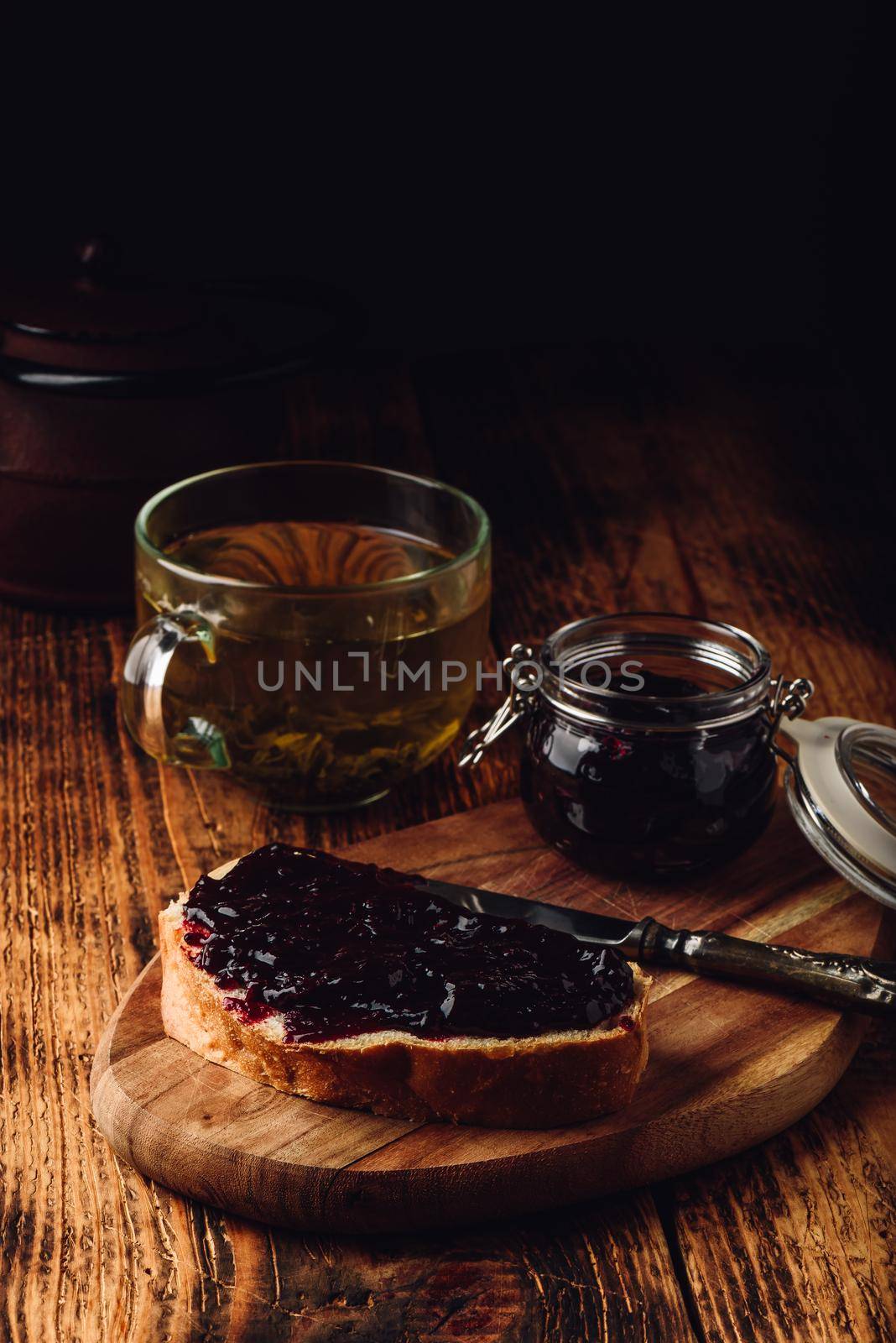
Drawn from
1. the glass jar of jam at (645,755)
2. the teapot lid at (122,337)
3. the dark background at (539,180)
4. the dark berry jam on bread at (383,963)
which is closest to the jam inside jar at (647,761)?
the glass jar of jam at (645,755)

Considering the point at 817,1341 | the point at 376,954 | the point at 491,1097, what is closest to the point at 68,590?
the point at 376,954

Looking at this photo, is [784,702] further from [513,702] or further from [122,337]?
[122,337]

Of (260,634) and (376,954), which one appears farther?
(260,634)

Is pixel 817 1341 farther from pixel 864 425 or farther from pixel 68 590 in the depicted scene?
pixel 864 425

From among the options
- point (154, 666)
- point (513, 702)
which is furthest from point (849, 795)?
point (154, 666)

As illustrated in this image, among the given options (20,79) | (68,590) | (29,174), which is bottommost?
(68,590)

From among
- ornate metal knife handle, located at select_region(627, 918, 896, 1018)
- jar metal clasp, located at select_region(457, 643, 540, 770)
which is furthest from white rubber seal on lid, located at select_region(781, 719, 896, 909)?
jar metal clasp, located at select_region(457, 643, 540, 770)

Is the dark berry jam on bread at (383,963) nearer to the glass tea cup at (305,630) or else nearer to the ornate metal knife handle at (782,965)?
the ornate metal knife handle at (782,965)
